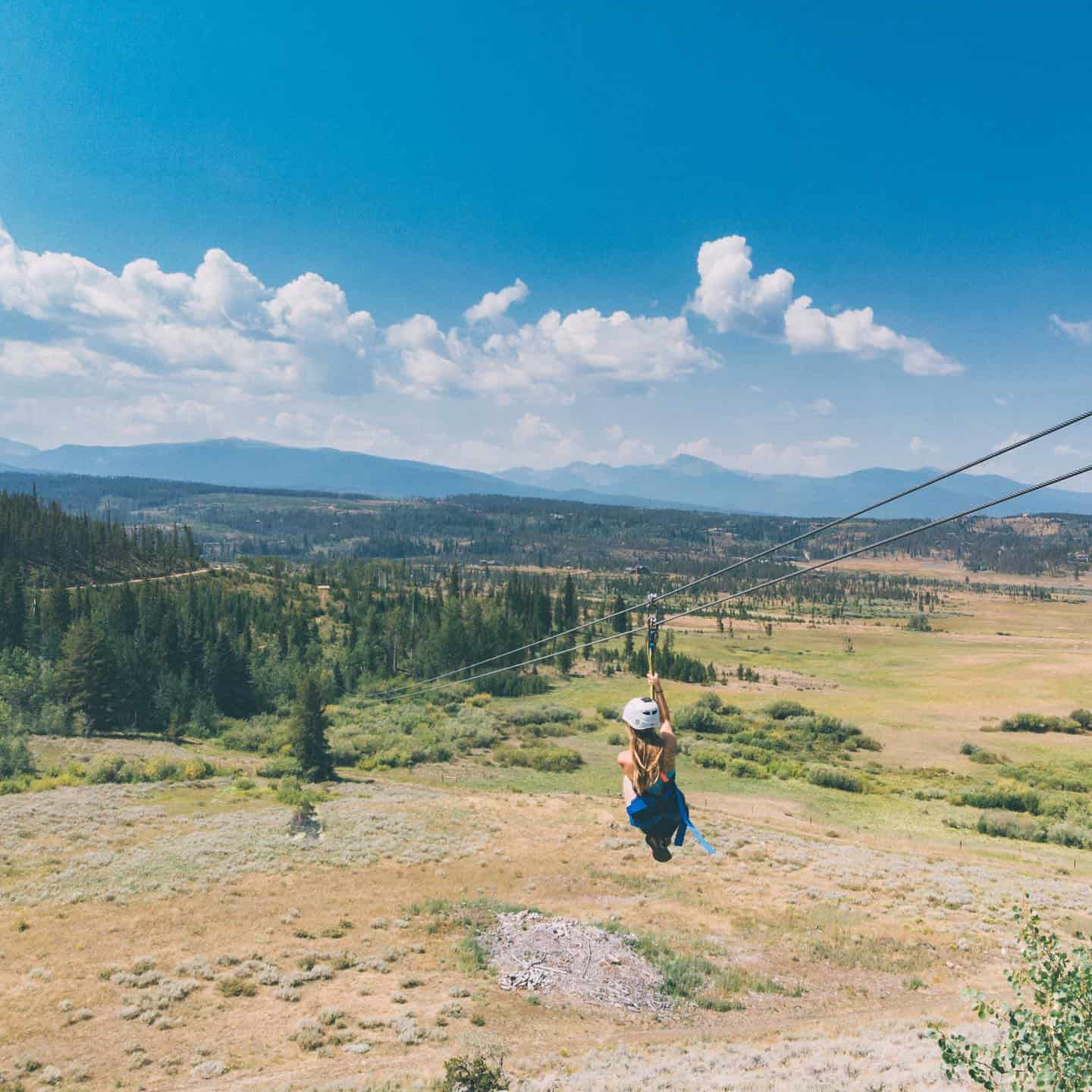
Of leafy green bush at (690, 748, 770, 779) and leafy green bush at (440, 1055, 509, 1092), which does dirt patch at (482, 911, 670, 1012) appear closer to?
leafy green bush at (440, 1055, 509, 1092)

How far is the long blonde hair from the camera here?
10008 mm

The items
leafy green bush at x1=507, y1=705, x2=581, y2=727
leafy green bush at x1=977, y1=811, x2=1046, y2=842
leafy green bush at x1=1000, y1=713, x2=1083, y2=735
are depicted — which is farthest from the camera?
leafy green bush at x1=507, y1=705, x2=581, y2=727

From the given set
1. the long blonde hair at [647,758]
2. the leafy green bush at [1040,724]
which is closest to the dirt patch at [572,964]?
the long blonde hair at [647,758]

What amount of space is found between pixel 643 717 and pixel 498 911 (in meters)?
21.8

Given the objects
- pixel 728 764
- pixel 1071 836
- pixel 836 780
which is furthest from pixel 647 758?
pixel 728 764

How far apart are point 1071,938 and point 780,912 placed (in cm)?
1036

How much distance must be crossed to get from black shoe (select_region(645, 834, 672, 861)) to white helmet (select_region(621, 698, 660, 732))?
2.12 m

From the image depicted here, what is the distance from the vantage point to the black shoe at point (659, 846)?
10.9 m

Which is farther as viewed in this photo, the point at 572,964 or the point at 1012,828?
the point at 1012,828

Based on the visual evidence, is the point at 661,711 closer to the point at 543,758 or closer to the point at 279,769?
the point at 279,769

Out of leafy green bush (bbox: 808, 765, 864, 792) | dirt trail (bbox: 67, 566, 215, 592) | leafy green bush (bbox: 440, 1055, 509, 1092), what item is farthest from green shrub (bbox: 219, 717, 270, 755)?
leafy green bush (bbox: 440, 1055, 509, 1092)

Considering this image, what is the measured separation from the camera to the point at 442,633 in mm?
101688

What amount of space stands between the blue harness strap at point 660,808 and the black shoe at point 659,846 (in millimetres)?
245

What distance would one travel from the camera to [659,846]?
1116 centimetres
